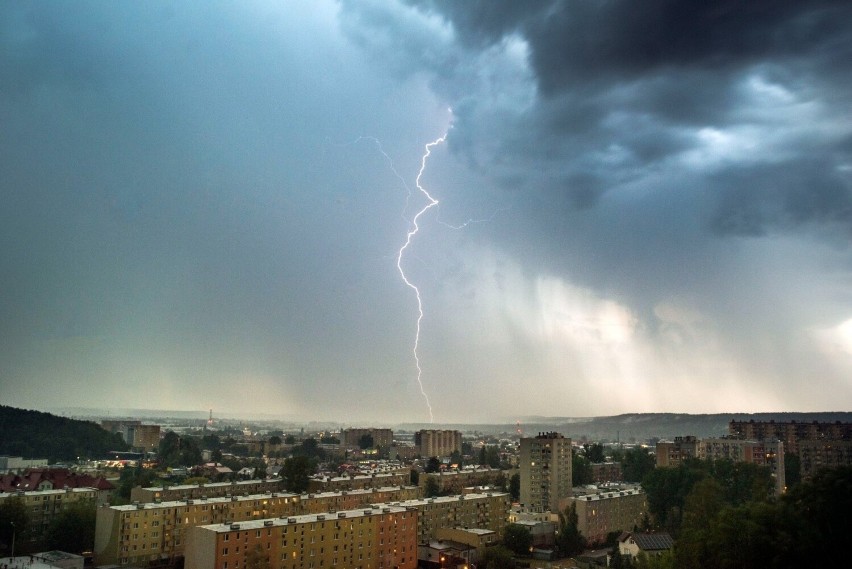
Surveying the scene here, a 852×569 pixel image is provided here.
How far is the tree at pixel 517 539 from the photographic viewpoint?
2295 centimetres

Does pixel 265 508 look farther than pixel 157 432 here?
No

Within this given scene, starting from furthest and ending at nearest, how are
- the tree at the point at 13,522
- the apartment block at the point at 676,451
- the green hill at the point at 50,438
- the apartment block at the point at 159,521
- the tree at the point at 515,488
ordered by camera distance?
the green hill at the point at 50,438
the apartment block at the point at 676,451
the tree at the point at 515,488
the tree at the point at 13,522
the apartment block at the point at 159,521

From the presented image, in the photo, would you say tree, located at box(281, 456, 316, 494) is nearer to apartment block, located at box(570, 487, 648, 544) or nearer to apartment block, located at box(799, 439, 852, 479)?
apartment block, located at box(570, 487, 648, 544)

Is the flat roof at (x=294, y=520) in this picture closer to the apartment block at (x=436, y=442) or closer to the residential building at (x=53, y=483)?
the residential building at (x=53, y=483)

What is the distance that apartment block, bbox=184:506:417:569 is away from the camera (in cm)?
1741

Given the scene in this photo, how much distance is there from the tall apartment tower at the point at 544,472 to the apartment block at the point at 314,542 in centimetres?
1043

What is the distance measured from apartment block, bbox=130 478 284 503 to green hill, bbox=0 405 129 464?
32613mm

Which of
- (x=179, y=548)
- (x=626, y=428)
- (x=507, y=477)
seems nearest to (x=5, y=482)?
(x=179, y=548)

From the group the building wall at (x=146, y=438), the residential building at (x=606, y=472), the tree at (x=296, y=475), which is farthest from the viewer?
the building wall at (x=146, y=438)

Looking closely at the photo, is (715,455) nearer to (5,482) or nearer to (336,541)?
(336,541)

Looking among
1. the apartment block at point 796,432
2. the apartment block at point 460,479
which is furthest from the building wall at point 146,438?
the apartment block at point 796,432

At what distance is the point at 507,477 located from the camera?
38281 millimetres

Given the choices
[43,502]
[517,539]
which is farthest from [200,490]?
[517,539]

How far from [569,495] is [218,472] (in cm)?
1957
